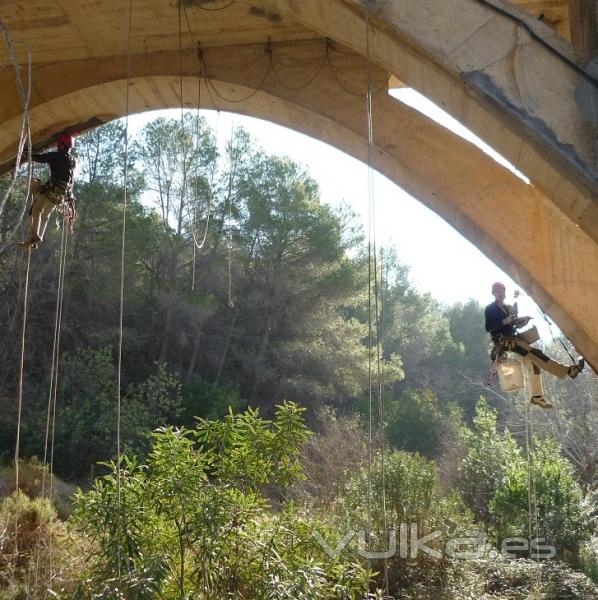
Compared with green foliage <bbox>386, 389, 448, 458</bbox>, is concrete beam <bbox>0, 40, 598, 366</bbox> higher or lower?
higher

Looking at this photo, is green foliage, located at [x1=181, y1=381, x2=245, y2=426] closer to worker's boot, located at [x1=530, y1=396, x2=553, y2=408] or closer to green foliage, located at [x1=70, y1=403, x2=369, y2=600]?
green foliage, located at [x1=70, y1=403, x2=369, y2=600]

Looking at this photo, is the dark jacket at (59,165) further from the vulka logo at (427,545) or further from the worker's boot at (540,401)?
the vulka logo at (427,545)

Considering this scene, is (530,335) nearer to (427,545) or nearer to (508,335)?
(508,335)

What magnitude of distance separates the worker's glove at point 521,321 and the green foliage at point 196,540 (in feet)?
8.91

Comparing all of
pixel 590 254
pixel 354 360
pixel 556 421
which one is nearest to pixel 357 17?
pixel 590 254

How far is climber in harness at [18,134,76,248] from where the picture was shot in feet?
22.9

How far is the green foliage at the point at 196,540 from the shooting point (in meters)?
6.07

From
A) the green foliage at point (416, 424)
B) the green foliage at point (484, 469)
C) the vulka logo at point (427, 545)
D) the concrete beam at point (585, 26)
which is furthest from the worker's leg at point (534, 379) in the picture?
the green foliage at point (416, 424)

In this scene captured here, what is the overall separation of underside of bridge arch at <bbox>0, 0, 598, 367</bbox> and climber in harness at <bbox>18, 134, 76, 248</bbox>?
22.5 inches

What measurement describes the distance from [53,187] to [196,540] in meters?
3.57

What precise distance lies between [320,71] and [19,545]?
752 cm

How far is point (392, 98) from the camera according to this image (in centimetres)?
698

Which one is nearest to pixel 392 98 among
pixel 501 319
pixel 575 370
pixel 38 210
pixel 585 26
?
pixel 501 319

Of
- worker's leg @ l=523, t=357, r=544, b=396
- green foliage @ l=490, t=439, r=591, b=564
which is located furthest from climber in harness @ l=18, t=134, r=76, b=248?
green foliage @ l=490, t=439, r=591, b=564
